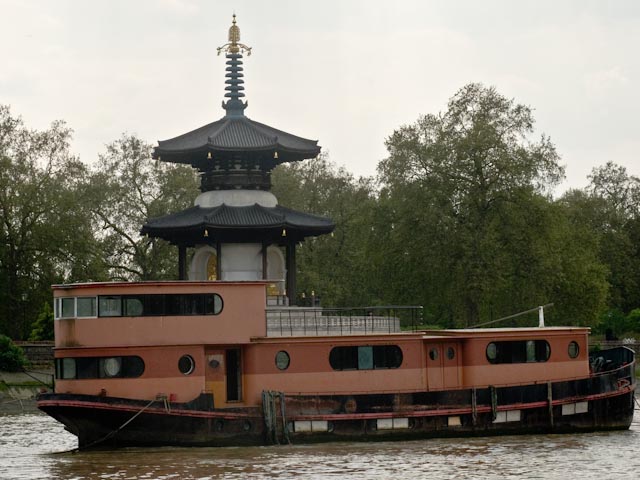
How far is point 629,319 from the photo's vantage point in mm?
69000

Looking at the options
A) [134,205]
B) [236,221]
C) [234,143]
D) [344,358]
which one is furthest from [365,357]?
[134,205]

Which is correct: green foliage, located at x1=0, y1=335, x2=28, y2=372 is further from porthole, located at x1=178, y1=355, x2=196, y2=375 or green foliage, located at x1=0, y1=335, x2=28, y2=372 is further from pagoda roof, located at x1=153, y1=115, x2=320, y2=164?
porthole, located at x1=178, y1=355, x2=196, y2=375

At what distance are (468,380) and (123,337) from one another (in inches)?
352

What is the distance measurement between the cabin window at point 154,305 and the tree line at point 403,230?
888 inches

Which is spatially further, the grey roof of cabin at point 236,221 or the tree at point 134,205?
the tree at point 134,205

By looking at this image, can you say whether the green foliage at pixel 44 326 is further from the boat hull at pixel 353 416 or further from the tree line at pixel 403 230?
the boat hull at pixel 353 416

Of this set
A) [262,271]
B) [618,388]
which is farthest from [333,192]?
[618,388]

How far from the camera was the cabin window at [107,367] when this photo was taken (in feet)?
102

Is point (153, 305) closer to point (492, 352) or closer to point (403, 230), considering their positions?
point (492, 352)

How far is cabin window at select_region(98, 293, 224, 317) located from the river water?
322 cm

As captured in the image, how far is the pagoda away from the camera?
41.7 meters

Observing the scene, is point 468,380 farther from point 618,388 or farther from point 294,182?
point 294,182

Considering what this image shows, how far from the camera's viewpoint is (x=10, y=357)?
173ft

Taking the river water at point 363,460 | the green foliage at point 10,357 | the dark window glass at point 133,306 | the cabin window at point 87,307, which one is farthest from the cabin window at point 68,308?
the green foliage at point 10,357
